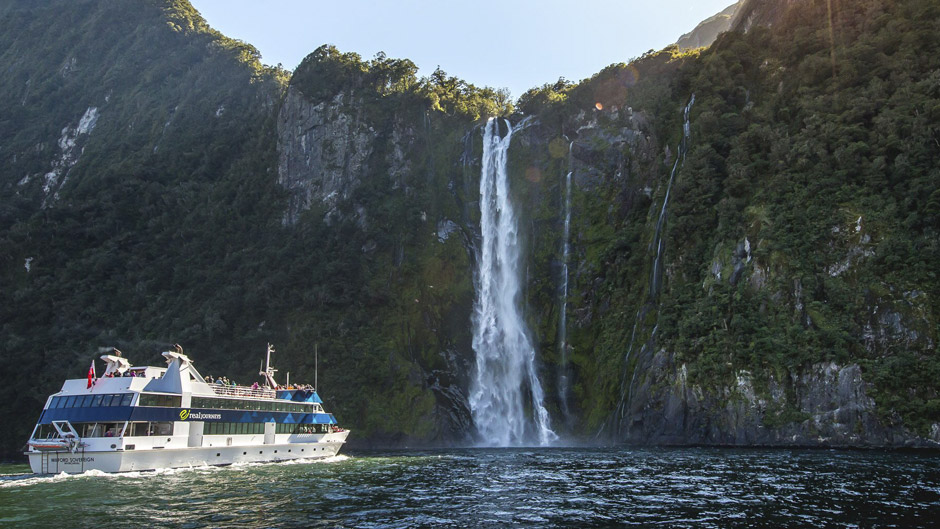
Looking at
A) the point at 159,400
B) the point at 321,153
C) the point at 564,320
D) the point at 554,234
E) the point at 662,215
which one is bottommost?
the point at 159,400

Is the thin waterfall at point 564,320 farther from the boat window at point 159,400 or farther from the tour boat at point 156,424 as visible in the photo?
the boat window at point 159,400

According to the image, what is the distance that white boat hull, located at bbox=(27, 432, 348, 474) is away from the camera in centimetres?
3419

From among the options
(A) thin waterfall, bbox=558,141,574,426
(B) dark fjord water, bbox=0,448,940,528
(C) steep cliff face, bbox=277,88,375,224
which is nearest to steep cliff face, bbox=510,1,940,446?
(A) thin waterfall, bbox=558,141,574,426

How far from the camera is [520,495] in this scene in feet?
76.6

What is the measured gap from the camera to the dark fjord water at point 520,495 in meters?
18.6

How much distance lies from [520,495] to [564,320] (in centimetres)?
4161

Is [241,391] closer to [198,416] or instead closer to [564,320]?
[198,416]

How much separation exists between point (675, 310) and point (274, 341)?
4218 centimetres

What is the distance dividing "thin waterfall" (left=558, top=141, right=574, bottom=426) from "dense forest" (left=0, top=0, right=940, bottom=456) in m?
0.63

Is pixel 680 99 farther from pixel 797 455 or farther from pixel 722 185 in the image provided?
pixel 797 455

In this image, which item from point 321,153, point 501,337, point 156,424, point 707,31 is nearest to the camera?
point 156,424

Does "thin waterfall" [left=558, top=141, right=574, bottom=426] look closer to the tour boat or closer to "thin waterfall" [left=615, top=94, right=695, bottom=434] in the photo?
"thin waterfall" [left=615, top=94, right=695, bottom=434]

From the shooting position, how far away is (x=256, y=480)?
30.0m

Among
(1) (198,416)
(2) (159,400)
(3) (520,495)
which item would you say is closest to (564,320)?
(1) (198,416)
